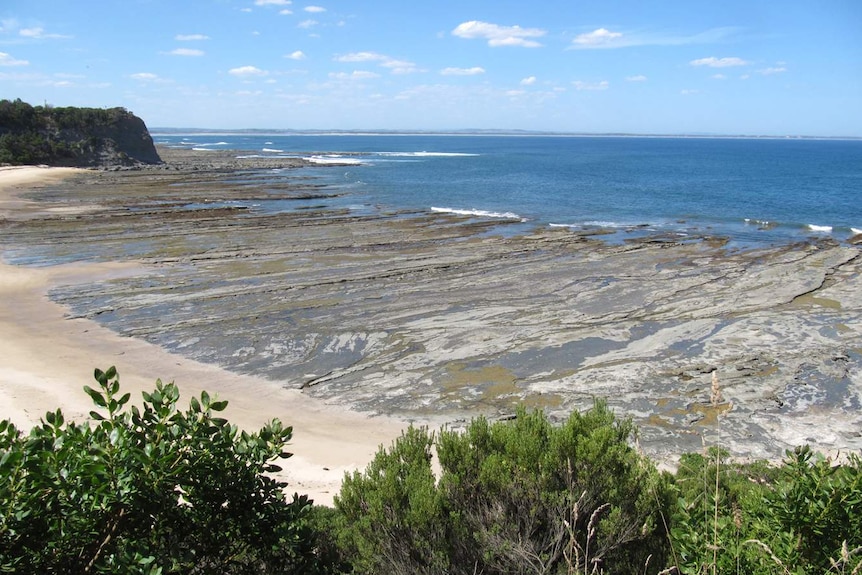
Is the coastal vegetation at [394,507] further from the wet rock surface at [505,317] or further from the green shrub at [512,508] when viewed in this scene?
the wet rock surface at [505,317]

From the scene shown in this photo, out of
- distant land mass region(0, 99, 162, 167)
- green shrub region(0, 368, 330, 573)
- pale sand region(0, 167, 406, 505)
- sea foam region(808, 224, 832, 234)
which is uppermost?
distant land mass region(0, 99, 162, 167)

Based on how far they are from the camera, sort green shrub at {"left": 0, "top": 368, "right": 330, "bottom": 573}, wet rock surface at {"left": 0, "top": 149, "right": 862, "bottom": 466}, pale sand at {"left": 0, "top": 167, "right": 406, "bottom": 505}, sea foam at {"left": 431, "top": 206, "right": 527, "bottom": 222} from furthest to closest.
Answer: sea foam at {"left": 431, "top": 206, "right": 527, "bottom": 222} → wet rock surface at {"left": 0, "top": 149, "right": 862, "bottom": 466} → pale sand at {"left": 0, "top": 167, "right": 406, "bottom": 505} → green shrub at {"left": 0, "top": 368, "right": 330, "bottom": 573}

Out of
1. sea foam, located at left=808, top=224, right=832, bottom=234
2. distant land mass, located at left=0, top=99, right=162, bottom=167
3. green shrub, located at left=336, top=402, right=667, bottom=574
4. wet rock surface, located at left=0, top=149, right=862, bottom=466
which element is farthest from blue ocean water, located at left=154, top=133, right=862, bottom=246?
green shrub, located at left=336, top=402, right=667, bottom=574

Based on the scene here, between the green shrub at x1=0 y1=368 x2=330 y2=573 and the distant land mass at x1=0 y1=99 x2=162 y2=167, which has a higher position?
the distant land mass at x1=0 y1=99 x2=162 y2=167

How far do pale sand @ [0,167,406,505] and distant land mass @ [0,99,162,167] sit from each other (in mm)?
60968

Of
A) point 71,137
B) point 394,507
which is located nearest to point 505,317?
point 394,507

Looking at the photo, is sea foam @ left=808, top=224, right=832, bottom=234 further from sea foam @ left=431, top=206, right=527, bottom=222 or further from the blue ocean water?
sea foam @ left=431, top=206, right=527, bottom=222

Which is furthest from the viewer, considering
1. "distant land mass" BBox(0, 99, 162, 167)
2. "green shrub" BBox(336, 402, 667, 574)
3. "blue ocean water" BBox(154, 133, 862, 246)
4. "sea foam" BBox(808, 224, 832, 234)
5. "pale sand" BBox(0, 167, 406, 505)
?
"distant land mass" BBox(0, 99, 162, 167)

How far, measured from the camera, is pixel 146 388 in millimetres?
13961

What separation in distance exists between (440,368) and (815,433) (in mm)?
8159

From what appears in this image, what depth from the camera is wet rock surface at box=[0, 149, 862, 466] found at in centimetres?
1341

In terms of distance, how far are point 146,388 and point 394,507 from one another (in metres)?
10.6

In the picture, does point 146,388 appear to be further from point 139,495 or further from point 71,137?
point 71,137

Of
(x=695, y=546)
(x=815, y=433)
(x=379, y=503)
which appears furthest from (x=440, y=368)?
(x=695, y=546)
